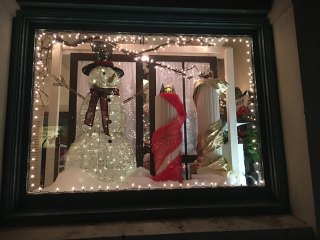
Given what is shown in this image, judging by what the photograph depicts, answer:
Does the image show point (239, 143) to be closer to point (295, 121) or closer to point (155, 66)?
point (295, 121)

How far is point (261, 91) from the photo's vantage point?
0.83 meters

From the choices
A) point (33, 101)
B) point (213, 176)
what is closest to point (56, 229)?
point (33, 101)

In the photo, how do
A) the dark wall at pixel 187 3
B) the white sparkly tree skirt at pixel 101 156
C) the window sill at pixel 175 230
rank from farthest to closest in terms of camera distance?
the white sparkly tree skirt at pixel 101 156
the dark wall at pixel 187 3
the window sill at pixel 175 230

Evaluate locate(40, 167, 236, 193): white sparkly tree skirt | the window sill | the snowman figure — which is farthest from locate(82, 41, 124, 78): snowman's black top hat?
the window sill

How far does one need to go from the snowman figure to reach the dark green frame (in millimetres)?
197

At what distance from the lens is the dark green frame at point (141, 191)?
2.36 feet

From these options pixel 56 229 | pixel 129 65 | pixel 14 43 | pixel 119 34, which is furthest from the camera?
pixel 129 65

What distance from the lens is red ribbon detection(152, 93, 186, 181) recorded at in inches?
38.4

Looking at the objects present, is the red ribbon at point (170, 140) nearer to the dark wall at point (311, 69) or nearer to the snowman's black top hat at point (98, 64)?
the snowman's black top hat at point (98, 64)

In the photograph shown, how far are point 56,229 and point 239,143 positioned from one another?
2.03ft

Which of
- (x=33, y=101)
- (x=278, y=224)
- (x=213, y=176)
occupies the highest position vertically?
(x=33, y=101)

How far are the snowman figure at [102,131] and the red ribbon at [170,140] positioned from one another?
0.09 m

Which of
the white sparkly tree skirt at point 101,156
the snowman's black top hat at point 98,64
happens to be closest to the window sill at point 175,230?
the white sparkly tree skirt at point 101,156

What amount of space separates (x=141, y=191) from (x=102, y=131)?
31 centimetres
